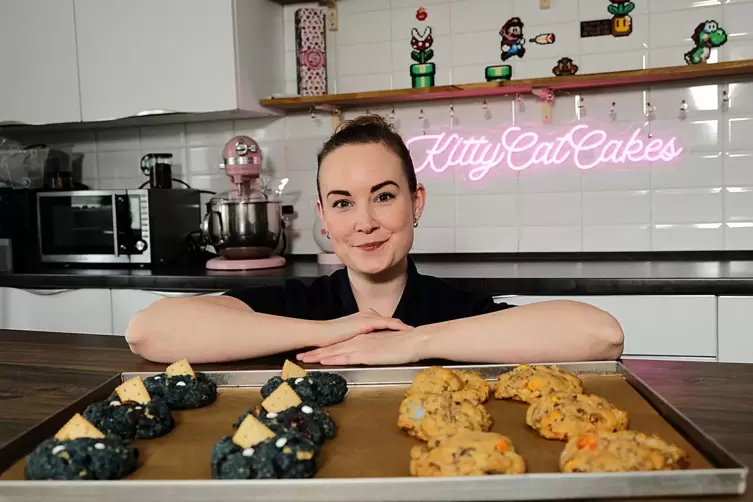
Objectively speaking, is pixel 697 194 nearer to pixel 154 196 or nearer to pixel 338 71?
pixel 338 71

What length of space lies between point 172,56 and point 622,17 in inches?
56.8

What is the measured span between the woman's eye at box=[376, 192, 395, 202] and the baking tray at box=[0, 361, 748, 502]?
0.38 meters

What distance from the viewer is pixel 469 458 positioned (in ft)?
1.84

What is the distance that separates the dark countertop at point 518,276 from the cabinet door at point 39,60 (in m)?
0.59

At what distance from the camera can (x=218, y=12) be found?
225 cm

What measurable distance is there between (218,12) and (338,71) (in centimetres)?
46

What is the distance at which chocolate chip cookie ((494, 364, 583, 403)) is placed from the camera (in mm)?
763

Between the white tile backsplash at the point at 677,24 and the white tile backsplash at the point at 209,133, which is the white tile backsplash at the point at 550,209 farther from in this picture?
the white tile backsplash at the point at 209,133

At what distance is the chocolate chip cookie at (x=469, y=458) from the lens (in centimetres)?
55

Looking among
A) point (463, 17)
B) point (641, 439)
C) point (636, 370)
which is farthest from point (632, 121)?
point (641, 439)

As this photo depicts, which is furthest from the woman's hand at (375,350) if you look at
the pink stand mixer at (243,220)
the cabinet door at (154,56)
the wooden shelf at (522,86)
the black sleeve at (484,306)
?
the cabinet door at (154,56)

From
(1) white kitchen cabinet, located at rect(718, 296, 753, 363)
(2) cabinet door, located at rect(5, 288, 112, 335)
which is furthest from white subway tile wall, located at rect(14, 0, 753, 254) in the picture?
(2) cabinet door, located at rect(5, 288, 112, 335)

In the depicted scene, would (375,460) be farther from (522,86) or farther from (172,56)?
(172,56)

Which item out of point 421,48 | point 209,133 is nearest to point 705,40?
point 421,48
